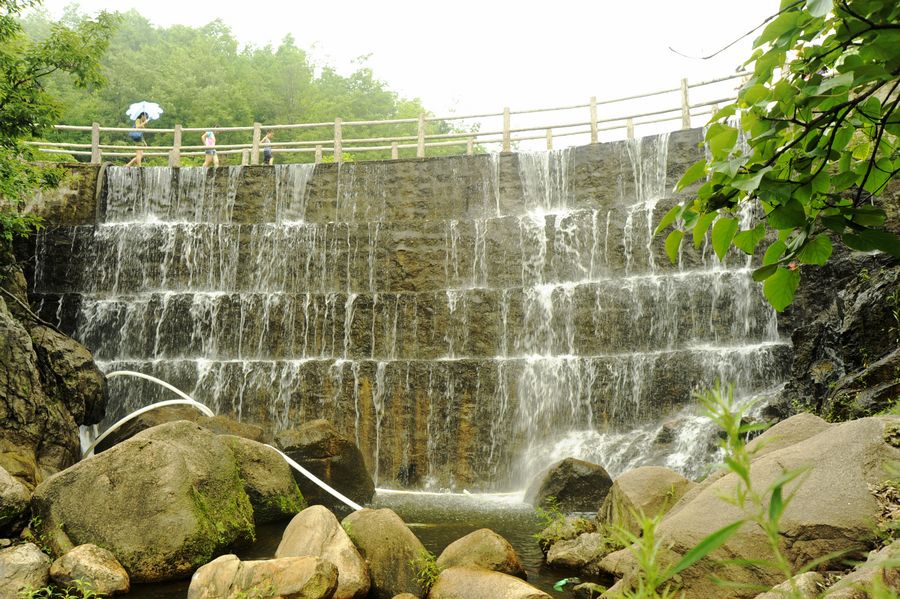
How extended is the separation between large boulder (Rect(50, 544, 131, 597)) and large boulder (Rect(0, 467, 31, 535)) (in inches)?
36.6

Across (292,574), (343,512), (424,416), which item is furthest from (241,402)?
(292,574)

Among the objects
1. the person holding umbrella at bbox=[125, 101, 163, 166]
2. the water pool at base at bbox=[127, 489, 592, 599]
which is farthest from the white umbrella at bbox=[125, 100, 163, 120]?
the water pool at base at bbox=[127, 489, 592, 599]

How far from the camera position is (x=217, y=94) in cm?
3391

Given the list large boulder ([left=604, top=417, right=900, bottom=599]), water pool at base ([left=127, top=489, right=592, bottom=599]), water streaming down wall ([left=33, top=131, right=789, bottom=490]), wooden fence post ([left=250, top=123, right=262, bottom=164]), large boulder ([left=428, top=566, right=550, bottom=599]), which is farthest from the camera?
wooden fence post ([left=250, top=123, right=262, bottom=164])

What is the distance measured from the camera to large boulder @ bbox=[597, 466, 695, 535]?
737 cm

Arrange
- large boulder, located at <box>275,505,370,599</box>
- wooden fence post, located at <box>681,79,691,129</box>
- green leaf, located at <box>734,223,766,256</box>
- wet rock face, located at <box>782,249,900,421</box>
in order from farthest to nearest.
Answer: wooden fence post, located at <box>681,79,691,129</box> < wet rock face, located at <box>782,249,900,421</box> < large boulder, located at <box>275,505,370,599</box> < green leaf, located at <box>734,223,766,256</box>

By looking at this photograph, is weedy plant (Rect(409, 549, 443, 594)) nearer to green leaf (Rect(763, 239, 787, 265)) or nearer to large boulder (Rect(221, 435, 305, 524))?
large boulder (Rect(221, 435, 305, 524))

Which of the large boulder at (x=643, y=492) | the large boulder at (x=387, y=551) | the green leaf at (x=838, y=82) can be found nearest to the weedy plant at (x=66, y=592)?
the large boulder at (x=387, y=551)

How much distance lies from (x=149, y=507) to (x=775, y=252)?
714cm

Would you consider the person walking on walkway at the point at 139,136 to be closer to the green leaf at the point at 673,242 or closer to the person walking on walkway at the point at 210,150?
the person walking on walkway at the point at 210,150

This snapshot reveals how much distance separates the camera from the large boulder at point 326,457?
1136 centimetres

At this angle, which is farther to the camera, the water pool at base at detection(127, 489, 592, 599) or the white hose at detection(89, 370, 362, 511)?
the white hose at detection(89, 370, 362, 511)

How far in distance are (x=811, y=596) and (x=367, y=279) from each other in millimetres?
14756

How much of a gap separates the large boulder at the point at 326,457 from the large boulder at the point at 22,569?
14.8 ft
